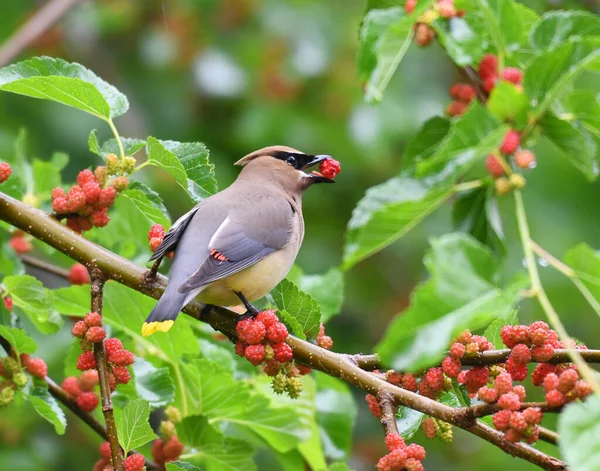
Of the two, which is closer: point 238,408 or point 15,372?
point 15,372

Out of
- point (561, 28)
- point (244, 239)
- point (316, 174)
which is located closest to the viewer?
point (561, 28)

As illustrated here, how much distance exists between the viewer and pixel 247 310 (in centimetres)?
361

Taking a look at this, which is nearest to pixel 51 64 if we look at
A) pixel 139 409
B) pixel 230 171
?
pixel 139 409

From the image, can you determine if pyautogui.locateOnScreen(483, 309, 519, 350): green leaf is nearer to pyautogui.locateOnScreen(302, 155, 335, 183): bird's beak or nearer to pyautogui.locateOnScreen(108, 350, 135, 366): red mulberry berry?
pyautogui.locateOnScreen(108, 350, 135, 366): red mulberry berry

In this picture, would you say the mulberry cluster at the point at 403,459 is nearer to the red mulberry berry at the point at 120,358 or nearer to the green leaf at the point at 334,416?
the red mulberry berry at the point at 120,358

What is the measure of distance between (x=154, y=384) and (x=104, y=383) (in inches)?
26.1

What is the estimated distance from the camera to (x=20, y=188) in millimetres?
3836

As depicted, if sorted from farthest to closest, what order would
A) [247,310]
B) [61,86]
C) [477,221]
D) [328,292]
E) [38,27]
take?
[38,27] < [328,292] < [247,310] < [61,86] < [477,221]

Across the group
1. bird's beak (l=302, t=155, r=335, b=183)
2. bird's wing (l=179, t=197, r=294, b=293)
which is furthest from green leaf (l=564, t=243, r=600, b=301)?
bird's beak (l=302, t=155, r=335, b=183)

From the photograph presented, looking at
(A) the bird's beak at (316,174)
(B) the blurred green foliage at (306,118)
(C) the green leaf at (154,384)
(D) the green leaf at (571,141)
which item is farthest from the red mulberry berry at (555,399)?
(B) the blurred green foliage at (306,118)

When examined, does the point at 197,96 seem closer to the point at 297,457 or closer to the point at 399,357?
the point at 297,457

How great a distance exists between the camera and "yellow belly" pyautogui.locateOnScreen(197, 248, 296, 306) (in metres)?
3.61

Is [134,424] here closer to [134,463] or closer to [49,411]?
[134,463]

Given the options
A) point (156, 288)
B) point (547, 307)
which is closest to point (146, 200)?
point (156, 288)
